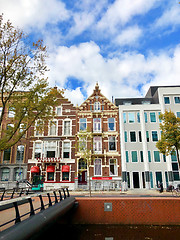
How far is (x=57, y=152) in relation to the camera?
31766 mm

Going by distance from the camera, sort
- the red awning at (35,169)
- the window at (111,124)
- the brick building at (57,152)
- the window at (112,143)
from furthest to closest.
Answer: the window at (111,124)
the window at (112,143)
the brick building at (57,152)
the red awning at (35,169)

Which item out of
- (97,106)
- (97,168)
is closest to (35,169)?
(97,168)

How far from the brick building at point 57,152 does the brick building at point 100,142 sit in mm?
1302

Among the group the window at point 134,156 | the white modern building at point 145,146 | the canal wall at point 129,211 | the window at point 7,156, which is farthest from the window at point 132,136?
the window at point 7,156

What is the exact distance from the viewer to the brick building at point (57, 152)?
30.5 metres

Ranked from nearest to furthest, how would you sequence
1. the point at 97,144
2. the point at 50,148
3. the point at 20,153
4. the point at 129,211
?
1. the point at 129,211
2. the point at 50,148
3. the point at 97,144
4. the point at 20,153

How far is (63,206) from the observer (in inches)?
365

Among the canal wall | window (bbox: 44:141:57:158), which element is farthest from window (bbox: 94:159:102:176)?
the canal wall

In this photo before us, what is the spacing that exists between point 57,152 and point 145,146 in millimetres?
14537

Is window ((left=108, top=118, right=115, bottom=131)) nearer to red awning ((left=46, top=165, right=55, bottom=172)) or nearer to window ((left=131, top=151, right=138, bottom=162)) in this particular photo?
window ((left=131, top=151, right=138, bottom=162))

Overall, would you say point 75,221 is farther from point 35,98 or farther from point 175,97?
point 175,97

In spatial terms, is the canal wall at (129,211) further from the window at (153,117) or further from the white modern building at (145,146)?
the window at (153,117)

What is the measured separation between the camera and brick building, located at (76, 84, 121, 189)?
30.0 meters

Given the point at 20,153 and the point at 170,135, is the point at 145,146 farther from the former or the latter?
the point at 20,153
